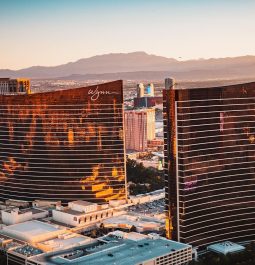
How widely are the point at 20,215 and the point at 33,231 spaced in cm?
1083

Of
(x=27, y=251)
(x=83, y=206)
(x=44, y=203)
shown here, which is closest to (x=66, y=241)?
(x=27, y=251)

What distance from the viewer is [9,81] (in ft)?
443

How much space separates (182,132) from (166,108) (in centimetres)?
424

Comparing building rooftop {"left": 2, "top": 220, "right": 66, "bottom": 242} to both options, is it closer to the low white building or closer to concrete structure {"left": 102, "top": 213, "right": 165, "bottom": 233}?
the low white building

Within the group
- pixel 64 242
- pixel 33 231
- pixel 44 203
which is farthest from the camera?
pixel 44 203

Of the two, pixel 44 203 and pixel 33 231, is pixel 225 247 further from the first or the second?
pixel 44 203

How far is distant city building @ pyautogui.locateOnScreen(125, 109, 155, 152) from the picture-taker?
190625 mm

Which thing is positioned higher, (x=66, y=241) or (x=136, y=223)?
(x=136, y=223)

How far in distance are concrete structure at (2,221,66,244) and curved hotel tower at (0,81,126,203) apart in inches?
679

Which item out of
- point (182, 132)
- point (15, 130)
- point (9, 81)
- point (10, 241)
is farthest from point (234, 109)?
point (9, 81)

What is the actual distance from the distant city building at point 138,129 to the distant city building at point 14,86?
205ft

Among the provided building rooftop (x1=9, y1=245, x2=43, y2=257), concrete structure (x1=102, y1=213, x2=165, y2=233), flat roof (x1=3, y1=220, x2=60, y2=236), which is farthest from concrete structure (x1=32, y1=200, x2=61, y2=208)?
building rooftop (x1=9, y1=245, x2=43, y2=257)

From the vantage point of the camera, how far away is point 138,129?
191500 mm

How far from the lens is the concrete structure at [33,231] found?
305 feet
